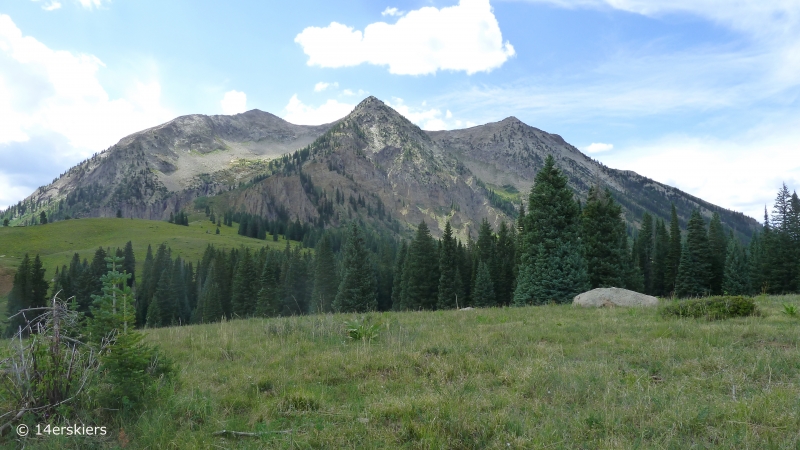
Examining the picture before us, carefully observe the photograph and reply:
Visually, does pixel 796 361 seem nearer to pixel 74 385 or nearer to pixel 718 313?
pixel 718 313

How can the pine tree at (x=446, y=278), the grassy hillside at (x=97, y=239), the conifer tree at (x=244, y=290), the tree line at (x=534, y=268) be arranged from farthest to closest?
the grassy hillside at (x=97, y=239)
the conifer tree at (x=244, y=290)
the pine tree at (x=446, y=278)
the tree line at (x=534, y=268)

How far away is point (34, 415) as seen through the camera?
5793mm

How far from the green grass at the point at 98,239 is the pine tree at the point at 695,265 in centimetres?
14551

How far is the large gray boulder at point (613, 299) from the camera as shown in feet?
58.7

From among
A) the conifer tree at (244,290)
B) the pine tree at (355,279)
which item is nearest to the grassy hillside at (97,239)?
the conifer tree at (244,290)

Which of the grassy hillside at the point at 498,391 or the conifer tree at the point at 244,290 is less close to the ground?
the grassy hillside at the point at 498,391

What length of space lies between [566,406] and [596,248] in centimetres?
3578

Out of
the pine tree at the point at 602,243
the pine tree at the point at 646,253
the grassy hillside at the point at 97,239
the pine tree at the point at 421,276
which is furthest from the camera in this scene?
the grassy hillside at the point at 97,239

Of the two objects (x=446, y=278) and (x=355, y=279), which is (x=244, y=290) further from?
(x=446, y=278)

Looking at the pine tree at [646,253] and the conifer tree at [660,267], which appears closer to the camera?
the conifer tree at [660,267]

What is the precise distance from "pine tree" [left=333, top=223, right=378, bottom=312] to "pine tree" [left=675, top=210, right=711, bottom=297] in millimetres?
43776

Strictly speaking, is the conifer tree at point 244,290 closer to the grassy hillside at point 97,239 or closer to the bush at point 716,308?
the bush at point 716,308

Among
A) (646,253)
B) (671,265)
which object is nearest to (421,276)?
(671,265)

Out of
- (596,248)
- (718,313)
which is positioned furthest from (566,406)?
(596,248)
